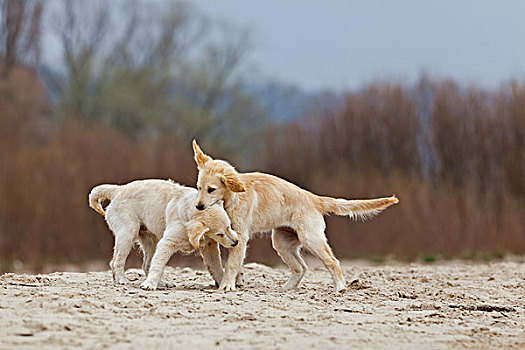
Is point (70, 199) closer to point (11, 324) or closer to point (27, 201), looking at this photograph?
point (27, 201)

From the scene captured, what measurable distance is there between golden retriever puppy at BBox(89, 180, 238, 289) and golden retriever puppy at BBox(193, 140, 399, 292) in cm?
24

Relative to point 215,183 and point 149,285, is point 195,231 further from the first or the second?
point 149,285

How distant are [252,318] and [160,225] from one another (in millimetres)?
2424

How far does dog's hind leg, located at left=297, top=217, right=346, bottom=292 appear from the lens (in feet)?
26.6

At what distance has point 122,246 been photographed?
26.9 ft

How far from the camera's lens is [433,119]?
2116 cm

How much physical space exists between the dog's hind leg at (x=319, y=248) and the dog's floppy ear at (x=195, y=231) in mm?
1155

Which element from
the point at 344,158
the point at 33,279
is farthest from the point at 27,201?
the point at 33,279

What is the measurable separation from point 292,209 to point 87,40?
30306 millimetres

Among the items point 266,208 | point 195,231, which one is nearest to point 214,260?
point 266,208

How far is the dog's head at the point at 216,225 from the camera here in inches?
300

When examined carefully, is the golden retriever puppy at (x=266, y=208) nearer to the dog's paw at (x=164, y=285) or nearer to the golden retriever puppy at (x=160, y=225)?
the golden retriever puppy at (x=160, y=225)

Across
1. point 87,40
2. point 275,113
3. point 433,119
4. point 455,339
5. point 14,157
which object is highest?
point 87,40

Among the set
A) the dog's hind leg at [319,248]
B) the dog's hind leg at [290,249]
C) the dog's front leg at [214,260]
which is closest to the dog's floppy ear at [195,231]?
the dog's front leg at [214,260]
